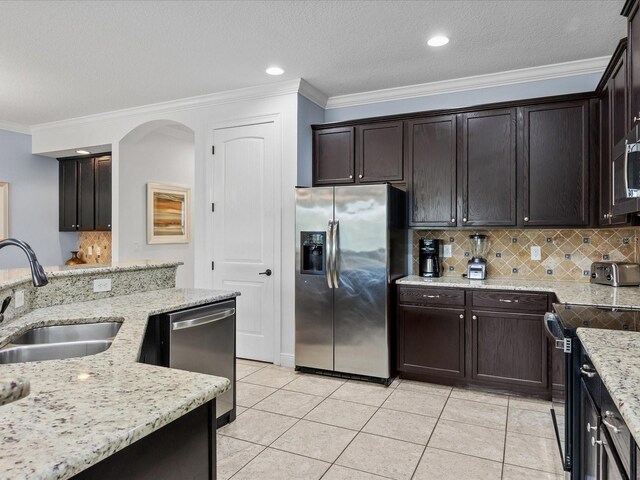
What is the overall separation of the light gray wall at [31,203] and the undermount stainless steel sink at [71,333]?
14.2ft

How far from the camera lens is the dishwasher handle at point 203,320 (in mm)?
2322

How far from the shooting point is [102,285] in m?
2.58

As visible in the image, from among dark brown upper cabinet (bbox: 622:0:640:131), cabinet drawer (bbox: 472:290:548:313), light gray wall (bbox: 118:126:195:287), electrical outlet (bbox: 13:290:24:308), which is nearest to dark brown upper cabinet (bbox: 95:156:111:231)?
light gray wall (bbox: 118:126:195:287)

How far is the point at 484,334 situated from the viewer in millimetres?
3443

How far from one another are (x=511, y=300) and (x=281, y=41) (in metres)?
2.59

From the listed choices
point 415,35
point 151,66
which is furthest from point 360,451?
point 151,66

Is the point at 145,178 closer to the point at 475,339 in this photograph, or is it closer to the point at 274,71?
the point at 274,71

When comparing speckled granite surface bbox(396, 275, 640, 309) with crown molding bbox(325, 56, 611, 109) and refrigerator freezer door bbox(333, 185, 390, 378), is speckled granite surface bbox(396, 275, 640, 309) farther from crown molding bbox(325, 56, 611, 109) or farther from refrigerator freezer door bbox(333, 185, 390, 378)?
crown molding bbox(325, 56, 611, 109)

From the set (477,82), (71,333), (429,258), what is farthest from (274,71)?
(71,333)

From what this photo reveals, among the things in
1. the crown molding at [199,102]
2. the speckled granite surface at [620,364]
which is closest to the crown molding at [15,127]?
the crown molding at [199,102]

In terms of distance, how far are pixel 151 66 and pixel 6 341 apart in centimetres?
277

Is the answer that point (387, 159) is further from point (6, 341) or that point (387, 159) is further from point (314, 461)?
point (6, 341)

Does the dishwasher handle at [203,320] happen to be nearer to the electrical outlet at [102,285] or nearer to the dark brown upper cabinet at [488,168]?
the electrical outlet at [102,285]

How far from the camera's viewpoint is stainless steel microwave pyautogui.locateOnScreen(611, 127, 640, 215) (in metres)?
1.87
